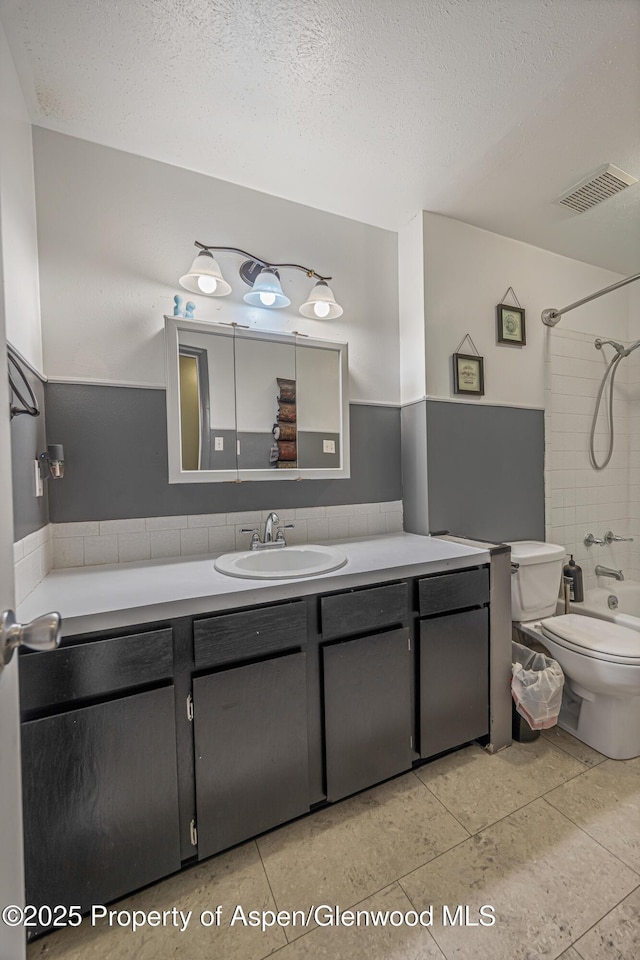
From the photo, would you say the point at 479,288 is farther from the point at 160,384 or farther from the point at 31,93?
the point at 31,93

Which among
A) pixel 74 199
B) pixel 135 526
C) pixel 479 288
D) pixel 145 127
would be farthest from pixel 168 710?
pixel 479 288

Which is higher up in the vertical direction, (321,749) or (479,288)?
(479,288)

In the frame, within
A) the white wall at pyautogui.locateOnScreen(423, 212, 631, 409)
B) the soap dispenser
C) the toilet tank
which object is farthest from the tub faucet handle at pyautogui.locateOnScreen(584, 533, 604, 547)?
the white wall at pyautogui.locateOnScreen(423, 212, 631, 409)

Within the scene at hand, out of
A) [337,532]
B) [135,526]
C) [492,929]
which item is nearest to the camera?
[492,929]

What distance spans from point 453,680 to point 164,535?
1.37m

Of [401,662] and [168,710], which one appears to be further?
[401,662]

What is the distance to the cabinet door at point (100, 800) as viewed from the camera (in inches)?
38.8

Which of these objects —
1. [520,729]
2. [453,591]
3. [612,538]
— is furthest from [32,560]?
[612,538]

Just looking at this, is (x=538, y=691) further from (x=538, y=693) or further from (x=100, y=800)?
(x=100, y=800)

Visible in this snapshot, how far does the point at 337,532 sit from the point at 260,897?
135 cm

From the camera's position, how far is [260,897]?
1134 millimetres

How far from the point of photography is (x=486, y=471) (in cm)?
223

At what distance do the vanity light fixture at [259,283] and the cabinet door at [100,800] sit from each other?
1585mm

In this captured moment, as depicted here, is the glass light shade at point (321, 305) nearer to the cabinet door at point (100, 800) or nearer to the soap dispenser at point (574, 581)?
the cabinet door at point (100, 800)
